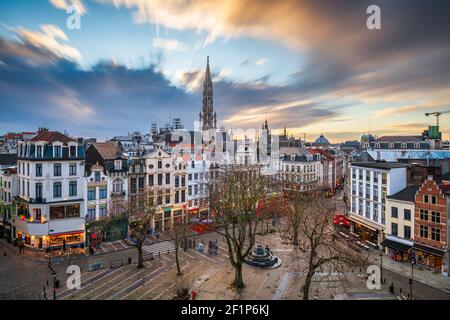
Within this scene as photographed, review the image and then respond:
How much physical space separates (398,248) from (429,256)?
132 inches

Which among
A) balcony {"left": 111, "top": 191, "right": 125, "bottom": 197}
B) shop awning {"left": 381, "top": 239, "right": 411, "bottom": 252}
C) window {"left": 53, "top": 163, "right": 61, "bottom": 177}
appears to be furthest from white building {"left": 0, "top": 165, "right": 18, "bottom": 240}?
shop awning {"left": 381, "top": 239, "right": 411, "bottom": 252}

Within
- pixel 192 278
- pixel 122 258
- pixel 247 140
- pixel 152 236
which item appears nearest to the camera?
pixel 192 278

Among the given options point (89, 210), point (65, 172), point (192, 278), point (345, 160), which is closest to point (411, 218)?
point (192, 278)

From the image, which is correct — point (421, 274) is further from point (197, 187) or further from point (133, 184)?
point (133, 184)

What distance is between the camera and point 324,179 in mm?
85562

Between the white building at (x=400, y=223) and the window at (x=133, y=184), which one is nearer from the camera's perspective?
the white building at (x=400, y=223)

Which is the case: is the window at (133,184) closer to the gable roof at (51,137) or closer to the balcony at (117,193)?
the balcony at (117,193)

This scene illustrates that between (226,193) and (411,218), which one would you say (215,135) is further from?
(411,218)

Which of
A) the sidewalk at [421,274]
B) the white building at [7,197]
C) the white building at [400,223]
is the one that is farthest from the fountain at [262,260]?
the white building at [7,197]

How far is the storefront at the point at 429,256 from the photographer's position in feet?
107

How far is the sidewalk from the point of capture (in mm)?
29188

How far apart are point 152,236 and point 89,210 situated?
10440mm

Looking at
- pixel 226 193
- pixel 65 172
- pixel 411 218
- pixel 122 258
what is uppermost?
pixel 65 172

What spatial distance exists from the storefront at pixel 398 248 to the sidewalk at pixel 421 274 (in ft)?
2.89
